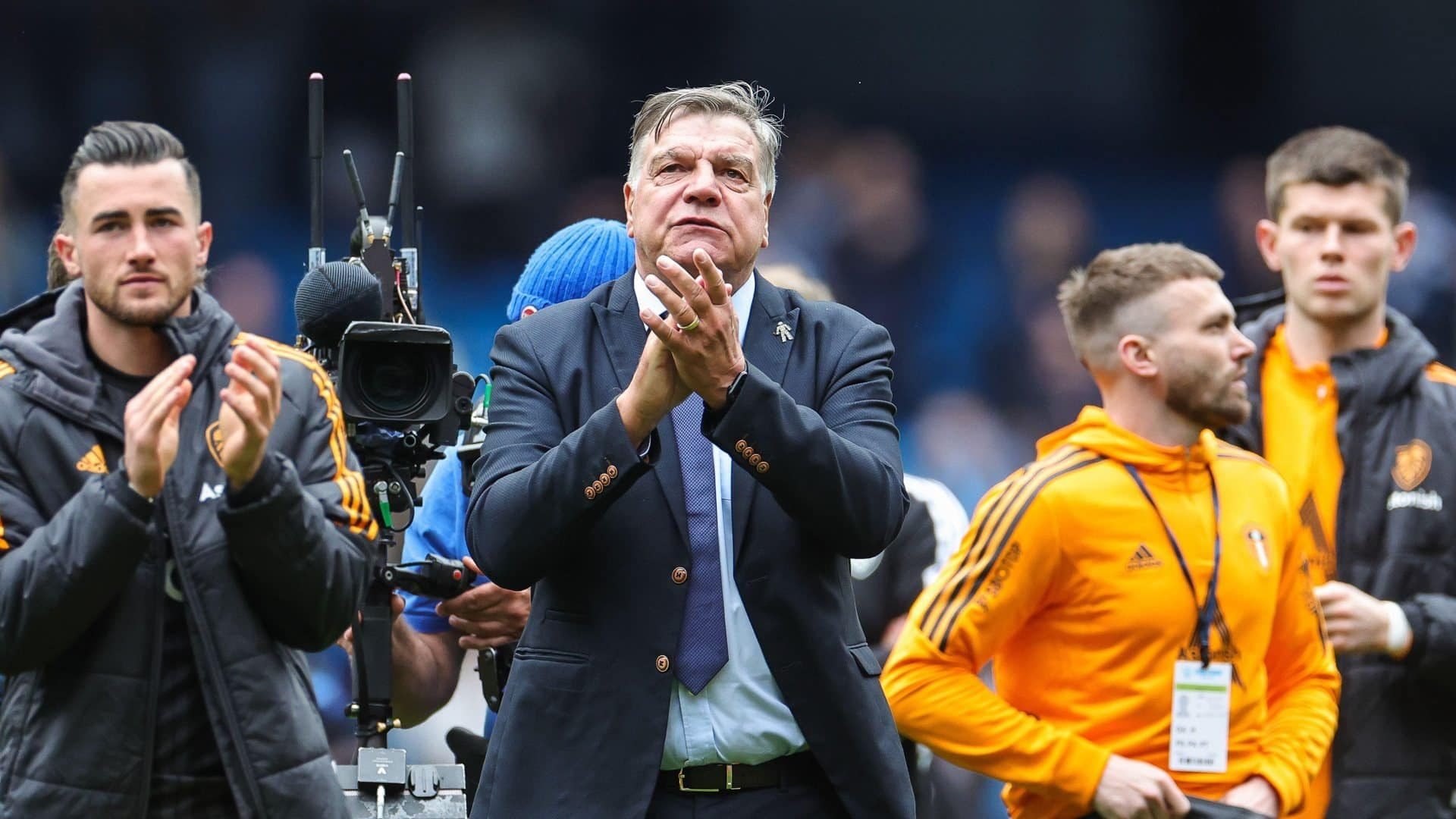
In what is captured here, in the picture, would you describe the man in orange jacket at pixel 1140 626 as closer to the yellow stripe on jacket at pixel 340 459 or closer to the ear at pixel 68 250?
the yellow stripe on jacket at pixel 340 459

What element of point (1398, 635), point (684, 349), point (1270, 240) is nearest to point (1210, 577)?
point (1398, 635)

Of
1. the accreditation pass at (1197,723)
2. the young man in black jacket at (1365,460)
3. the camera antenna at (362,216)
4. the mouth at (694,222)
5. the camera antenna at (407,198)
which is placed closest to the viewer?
the mouth at (694,222)

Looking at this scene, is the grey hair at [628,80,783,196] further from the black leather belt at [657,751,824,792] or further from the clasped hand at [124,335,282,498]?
the black leather belt at [657,751,824,792]

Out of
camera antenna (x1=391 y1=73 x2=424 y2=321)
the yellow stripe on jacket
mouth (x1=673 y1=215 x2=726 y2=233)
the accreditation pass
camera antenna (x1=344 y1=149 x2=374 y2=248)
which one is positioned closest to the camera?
mouth (x1=673 y1=215 x2=726 y2=233)

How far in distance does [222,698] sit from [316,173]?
1.44 m

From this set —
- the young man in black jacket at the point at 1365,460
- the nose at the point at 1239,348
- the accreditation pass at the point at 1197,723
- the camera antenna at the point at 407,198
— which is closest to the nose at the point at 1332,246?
the young man in black jacket at the point at 1365,460

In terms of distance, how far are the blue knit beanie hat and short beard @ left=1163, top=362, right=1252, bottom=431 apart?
1.16 metres

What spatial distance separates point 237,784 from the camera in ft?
9.80

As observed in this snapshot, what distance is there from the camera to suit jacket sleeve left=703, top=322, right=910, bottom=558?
245 cm

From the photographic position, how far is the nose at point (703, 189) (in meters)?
2.69

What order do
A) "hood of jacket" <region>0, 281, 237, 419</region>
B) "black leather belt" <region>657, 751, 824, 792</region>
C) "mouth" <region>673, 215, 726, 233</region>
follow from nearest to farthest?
"black leather belt" <region>657, 751, 824, 792</region>, "mouth" <region>673, 215, 726, 233</region>, "hood of jacket" <region>0, 281, 237, 419</region>

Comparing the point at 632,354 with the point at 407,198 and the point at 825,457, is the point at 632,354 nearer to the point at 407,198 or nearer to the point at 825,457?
the point at 825,457

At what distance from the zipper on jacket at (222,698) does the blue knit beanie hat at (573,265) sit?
120 centimetres

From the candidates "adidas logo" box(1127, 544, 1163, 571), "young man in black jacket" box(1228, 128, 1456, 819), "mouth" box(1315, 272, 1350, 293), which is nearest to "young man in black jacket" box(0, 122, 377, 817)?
"adidas logo" box(1127, 544, 1163, 571)
